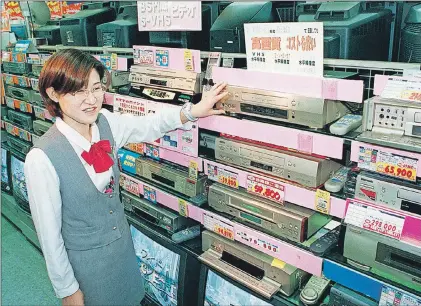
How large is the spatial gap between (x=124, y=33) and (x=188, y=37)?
0.44 metres

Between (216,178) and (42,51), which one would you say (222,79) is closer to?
(216,178)

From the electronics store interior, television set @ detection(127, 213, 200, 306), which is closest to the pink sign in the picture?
the electronics store interior

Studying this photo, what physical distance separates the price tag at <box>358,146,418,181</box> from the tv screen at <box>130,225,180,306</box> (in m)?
1.04

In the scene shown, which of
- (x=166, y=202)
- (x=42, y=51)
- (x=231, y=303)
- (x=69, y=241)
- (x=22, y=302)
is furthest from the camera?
(x=42, y=51)

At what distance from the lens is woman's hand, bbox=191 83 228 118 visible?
61.4 inches

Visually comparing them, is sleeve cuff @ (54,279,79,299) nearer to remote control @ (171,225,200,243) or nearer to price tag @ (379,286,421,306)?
remote control @ (171,225,200,243)

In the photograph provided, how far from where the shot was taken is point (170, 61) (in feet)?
5.83

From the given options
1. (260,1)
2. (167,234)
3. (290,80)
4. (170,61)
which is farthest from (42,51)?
(290,80)

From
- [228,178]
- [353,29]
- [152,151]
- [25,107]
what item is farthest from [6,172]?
[353,29]

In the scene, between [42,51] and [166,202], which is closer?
[166,202]

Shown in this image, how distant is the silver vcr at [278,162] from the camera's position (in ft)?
4.52

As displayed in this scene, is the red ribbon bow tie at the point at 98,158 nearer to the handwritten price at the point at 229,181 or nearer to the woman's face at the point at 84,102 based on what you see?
the woman's face at the point at 84,102

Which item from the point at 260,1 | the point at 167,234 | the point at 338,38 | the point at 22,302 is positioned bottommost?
the point at 22,302

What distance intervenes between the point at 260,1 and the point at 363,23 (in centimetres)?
46
